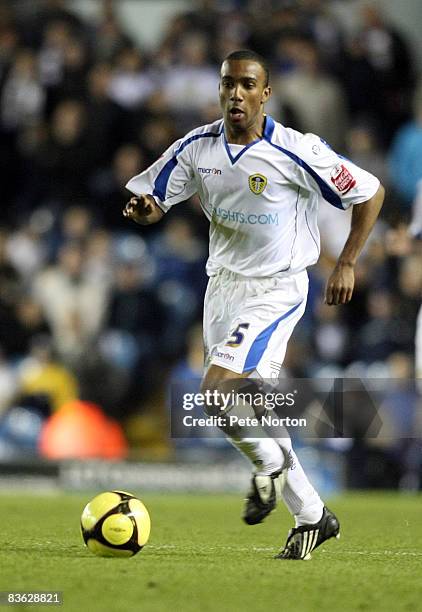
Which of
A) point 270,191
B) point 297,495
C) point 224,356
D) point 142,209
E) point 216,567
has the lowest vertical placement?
point 216,567

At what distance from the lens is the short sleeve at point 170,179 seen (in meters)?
7.32

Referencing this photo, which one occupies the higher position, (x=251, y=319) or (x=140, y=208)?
(x=140, y=208)

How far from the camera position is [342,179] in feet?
23.0

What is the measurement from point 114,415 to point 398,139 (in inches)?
190

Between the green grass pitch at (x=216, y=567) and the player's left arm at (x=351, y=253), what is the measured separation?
1.39 meters

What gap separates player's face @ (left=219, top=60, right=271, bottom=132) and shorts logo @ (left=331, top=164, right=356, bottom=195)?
532 millimetres

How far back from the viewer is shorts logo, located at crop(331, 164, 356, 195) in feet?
23.0

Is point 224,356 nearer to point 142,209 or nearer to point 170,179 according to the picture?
point 142,209

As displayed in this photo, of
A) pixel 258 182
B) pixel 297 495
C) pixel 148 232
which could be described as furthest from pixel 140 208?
pixel 148 232

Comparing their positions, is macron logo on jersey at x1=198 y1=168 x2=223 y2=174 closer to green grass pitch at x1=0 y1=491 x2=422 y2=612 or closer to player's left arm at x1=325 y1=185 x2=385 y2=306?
player's left arm at x1=325 y1=185 x2=385 y2=306

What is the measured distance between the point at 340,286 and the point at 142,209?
1.18 m

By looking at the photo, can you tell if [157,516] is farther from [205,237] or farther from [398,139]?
[398,139]

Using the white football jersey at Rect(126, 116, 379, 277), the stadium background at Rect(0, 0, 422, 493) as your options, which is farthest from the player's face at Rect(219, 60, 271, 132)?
the stadium background at Rect(0, 0, 422, 493)

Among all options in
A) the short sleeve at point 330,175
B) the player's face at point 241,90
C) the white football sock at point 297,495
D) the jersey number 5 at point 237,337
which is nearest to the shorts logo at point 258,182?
the short sleeve at point 330,175
